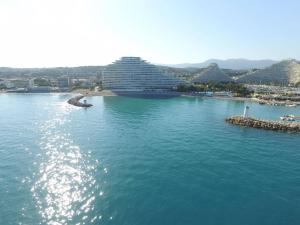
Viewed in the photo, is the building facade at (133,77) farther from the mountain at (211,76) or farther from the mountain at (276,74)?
the mountain at (276,74)

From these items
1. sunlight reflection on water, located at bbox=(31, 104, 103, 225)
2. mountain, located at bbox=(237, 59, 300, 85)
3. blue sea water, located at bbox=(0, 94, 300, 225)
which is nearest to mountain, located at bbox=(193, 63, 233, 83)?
mountain, located at bbox=(237, 59, 300, 85)

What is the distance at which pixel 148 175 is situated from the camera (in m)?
27.2

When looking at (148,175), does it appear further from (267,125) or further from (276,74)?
(276,74)

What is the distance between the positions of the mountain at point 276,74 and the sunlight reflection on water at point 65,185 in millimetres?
128265

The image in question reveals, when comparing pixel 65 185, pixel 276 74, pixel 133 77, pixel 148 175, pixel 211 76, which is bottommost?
pixel 65 185

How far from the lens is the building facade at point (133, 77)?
109m

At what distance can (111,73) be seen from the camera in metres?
109

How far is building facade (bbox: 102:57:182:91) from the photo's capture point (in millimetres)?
108562

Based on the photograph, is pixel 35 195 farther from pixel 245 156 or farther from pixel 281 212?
pixel 245 156

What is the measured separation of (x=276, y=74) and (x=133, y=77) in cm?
8454

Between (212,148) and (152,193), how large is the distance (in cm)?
1489

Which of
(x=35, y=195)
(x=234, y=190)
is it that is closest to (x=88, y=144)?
(x=35, y=195)

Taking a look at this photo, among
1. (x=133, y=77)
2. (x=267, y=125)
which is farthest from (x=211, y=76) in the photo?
(x=267, y=125)

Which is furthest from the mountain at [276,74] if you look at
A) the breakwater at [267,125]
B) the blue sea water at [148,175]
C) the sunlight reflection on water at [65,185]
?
the sunlight reflection on water at [65,185]
